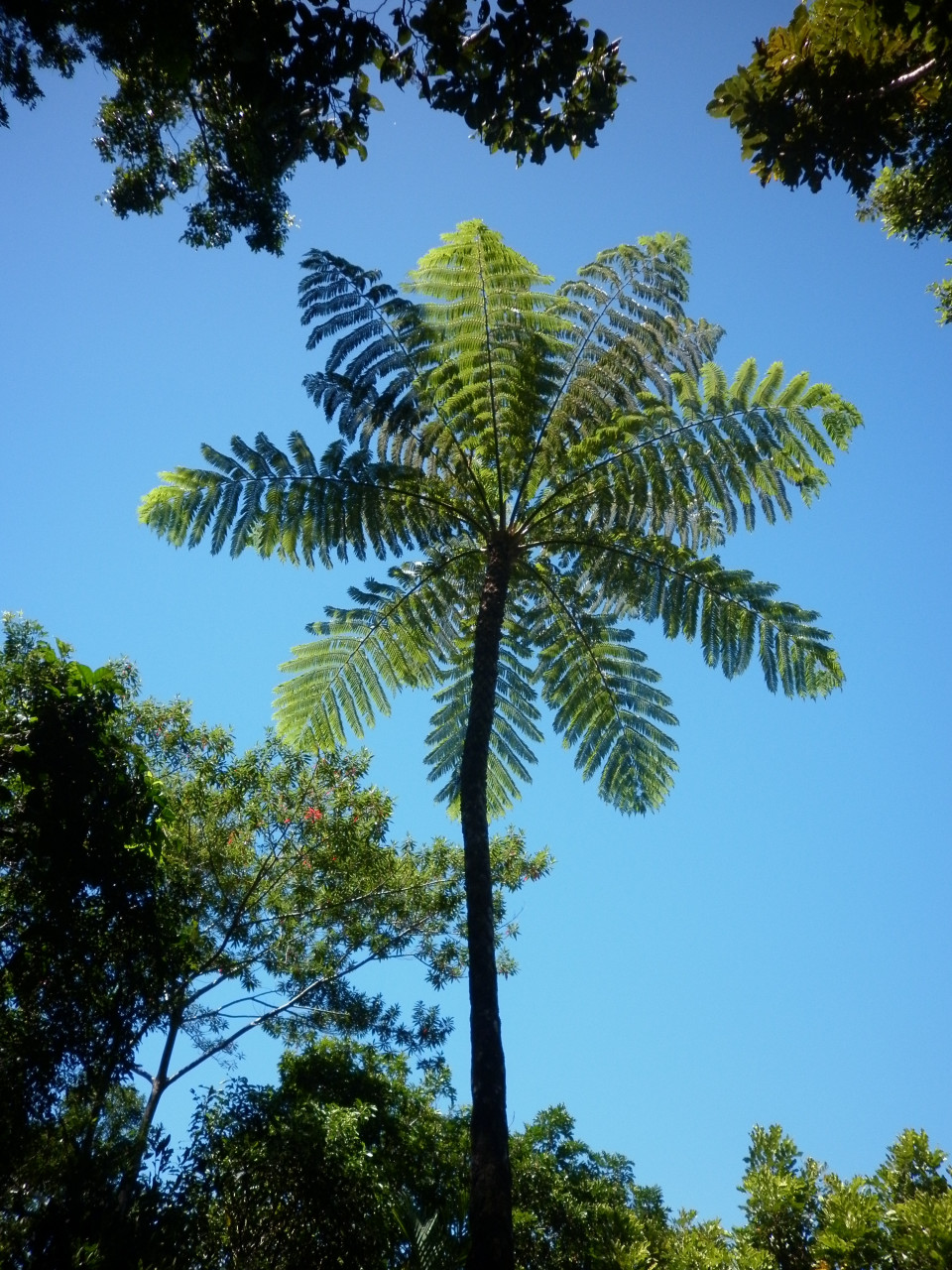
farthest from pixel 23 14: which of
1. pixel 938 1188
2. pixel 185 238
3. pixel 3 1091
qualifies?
pixel 938 1188

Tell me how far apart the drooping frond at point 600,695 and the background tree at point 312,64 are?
182 inches

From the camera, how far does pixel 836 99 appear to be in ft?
19.6

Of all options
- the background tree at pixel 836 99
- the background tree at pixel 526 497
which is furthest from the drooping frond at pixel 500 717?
the background tree at pixel 836 99

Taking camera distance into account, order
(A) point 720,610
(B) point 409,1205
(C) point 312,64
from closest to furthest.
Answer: (C) point 312,64, (B) point 409,1205, (A) point 720,610

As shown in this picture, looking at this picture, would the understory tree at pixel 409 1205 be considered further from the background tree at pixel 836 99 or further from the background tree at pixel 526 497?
the background tree at pixel 836 99

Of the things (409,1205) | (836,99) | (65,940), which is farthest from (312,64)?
(409,1205)

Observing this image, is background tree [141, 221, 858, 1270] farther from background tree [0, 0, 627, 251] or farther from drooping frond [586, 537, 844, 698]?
background tree [0, 0, 627, 251]

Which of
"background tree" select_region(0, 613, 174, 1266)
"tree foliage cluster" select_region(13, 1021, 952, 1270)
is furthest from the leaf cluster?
"tree foliage cluster" select_region(13, 1021, 952, 1270)

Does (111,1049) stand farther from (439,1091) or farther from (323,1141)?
(439,1091)

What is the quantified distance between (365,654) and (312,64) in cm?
548

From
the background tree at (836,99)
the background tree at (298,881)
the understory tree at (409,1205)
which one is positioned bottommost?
the understory tree at (409,1205)

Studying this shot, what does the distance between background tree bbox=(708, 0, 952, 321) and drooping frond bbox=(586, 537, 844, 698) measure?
3.30 m

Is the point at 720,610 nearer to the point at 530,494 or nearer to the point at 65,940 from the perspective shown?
the point at 530,494

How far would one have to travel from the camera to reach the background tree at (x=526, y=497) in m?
8.45
